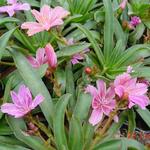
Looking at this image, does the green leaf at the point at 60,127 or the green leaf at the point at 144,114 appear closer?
the green leaf at the point at 60,127

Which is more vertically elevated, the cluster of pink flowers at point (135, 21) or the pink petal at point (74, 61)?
the pink petal at point (74, 61)

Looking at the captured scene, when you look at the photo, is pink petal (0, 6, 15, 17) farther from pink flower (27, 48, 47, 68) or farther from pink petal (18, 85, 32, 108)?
pink petal (18, 85, 32, 108)

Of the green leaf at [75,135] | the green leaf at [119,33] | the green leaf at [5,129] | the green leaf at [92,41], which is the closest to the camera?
the green leaf at [75,135]

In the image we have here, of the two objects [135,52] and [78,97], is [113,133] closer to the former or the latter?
[78,97]

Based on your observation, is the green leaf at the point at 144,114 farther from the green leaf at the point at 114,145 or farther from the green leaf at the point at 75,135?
the green leaf at the point at 75,135

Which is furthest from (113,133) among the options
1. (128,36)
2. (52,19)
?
(128,36)

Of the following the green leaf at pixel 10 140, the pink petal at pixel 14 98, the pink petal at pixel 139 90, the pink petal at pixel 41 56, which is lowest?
the green leaf at pixel 10 140

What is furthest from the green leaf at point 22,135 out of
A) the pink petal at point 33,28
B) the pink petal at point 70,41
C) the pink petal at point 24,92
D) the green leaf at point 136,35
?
the green leaf at point 136,35

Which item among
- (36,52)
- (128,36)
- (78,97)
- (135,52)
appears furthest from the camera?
(128,36)
